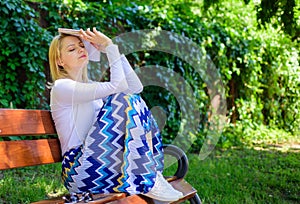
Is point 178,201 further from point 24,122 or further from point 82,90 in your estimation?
point 24,122

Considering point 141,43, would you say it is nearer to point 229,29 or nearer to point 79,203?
point 229,29

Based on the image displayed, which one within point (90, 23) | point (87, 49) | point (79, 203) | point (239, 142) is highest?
point (90, 23)

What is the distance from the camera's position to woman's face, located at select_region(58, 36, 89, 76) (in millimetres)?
2460

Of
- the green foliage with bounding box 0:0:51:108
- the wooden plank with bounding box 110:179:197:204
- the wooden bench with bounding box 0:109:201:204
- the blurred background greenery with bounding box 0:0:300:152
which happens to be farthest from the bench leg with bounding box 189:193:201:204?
the green foliage with bounding box 0:0:51:108

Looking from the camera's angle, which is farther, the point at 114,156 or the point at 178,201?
the point at 178,201

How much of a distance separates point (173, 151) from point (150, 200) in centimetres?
57

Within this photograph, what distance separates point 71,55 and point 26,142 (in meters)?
0.55

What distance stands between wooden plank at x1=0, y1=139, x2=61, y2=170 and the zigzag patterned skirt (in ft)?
0.27

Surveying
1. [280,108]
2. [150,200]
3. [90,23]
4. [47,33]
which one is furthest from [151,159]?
[280,108]

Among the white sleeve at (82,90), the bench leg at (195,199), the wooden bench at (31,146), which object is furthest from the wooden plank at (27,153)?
the bench leg at (195,199)

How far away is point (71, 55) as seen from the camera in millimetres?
2463

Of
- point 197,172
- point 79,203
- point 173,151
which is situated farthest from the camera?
point 197,172

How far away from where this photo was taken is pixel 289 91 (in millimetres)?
8859

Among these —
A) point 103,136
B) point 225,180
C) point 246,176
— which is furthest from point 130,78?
point 246,176
